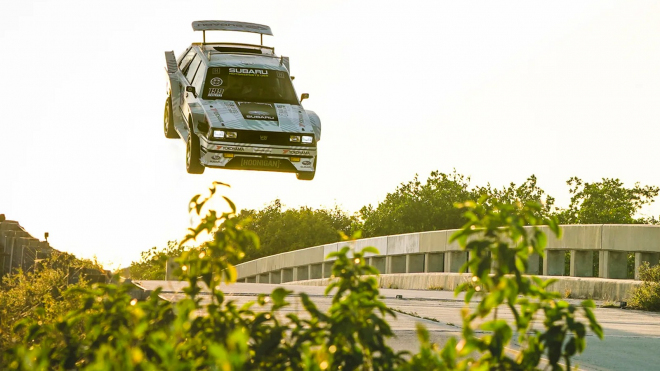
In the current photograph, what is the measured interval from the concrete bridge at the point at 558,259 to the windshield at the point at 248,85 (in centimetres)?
392

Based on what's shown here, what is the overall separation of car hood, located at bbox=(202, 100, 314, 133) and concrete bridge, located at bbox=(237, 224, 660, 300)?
2719 millimetres

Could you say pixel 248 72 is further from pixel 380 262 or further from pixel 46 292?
pixel 380 262

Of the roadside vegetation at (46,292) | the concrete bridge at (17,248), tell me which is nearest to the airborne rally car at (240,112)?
the concrete bridge at (17,248)

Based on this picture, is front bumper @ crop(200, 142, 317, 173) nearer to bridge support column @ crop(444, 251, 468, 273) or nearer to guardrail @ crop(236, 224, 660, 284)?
guardrail @ crop(236, 224, 660, 284)

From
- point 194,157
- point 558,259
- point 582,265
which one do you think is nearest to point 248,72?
point 194,157

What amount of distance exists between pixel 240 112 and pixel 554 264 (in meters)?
7.23

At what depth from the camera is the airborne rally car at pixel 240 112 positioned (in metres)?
15.7

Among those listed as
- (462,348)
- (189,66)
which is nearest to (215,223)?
(462,348)

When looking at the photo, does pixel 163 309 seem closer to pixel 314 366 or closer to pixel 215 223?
pixel 215 223

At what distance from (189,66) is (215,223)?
1449cm

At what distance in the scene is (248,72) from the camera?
1738 centimetres

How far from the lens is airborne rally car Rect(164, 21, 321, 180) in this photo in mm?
15742

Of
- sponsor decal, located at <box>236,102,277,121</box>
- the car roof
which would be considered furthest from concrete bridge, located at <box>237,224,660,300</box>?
the car roof

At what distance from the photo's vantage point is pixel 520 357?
162 inches
